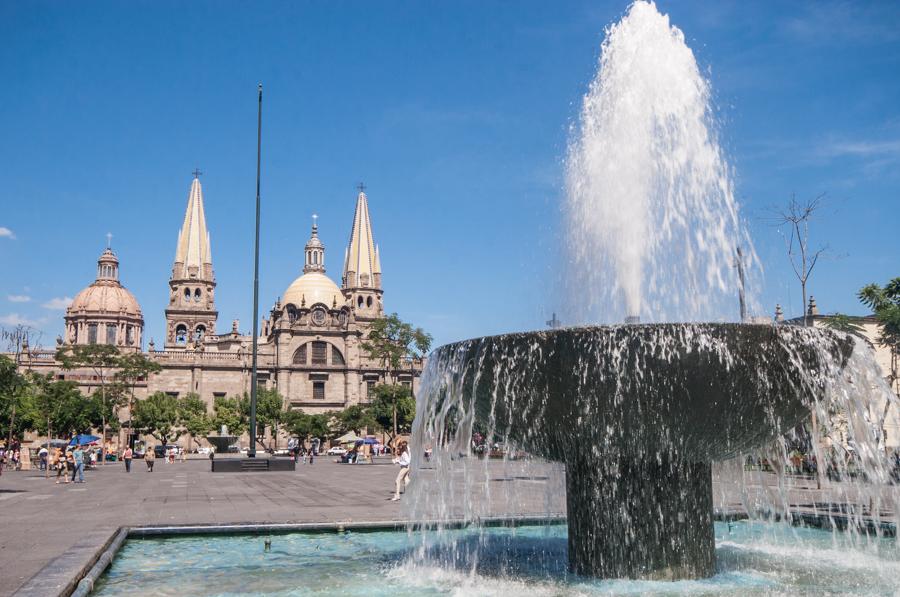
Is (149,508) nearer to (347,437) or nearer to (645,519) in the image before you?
(645,519)

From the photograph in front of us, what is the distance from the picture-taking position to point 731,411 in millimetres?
5988

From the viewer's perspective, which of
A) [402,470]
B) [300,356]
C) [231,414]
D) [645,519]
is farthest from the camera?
[300,356]

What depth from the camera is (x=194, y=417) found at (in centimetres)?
6244

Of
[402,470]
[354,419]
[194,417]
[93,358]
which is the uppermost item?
[93,358]

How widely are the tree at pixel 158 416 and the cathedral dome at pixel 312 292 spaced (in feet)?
78.2

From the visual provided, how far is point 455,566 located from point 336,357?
7170cm

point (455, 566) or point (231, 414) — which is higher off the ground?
point (231, 414)

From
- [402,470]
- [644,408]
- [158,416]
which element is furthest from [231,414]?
[644,408]

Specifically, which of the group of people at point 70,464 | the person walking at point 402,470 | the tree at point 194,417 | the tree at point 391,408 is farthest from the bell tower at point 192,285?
the person walking at point 402,470

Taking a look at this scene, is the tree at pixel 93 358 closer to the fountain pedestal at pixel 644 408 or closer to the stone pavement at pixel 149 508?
the stone pavement at pixel 149 508

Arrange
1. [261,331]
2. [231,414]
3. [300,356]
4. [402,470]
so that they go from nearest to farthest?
[402,470] → [231,414] → [300,356] → [261,331]

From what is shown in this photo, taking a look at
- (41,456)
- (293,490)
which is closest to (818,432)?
(293,490)

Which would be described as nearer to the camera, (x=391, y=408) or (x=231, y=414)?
(x=391, y=408)

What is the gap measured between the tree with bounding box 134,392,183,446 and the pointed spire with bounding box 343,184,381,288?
33.2 metres
